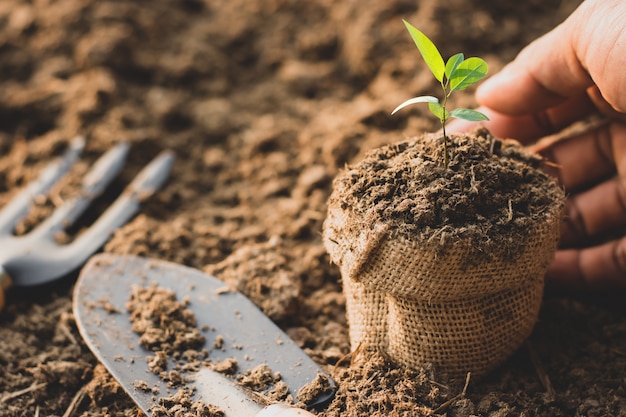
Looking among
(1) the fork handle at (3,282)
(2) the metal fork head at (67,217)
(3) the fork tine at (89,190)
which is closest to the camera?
(1) the fork handle at (3,282)

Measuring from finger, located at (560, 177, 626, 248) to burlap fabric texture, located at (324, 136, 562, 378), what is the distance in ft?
1.64

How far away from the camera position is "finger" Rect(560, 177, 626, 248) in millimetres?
1829

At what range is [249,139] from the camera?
7.87 feet

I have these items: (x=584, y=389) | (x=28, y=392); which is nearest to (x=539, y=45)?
(x=584, y=389)

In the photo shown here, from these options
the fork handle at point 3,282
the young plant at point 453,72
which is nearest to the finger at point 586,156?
the young plant at point 453,72

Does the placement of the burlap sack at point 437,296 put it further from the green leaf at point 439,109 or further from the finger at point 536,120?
the finger at point 536,120

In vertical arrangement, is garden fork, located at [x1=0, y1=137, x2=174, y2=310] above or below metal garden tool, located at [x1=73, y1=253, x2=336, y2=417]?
above

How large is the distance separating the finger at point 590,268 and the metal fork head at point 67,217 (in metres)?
1.35

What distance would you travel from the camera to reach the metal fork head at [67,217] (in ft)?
5.99

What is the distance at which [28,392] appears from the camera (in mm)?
1531

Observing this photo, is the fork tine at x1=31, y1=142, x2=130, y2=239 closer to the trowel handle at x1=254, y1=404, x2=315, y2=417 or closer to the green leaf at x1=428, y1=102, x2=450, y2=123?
the trowel handle at x1=254, y1=404, x2=315, y2=417

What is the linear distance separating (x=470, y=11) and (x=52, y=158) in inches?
73.5

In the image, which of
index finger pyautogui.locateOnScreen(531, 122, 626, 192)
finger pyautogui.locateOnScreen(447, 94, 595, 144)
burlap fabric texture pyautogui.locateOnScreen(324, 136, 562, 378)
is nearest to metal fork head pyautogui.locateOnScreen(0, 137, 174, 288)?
burlap fabric texture pyautogui.locateOnScreen(324, 136, 562, 378)

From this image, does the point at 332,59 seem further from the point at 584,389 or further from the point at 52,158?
the point at 584,389
